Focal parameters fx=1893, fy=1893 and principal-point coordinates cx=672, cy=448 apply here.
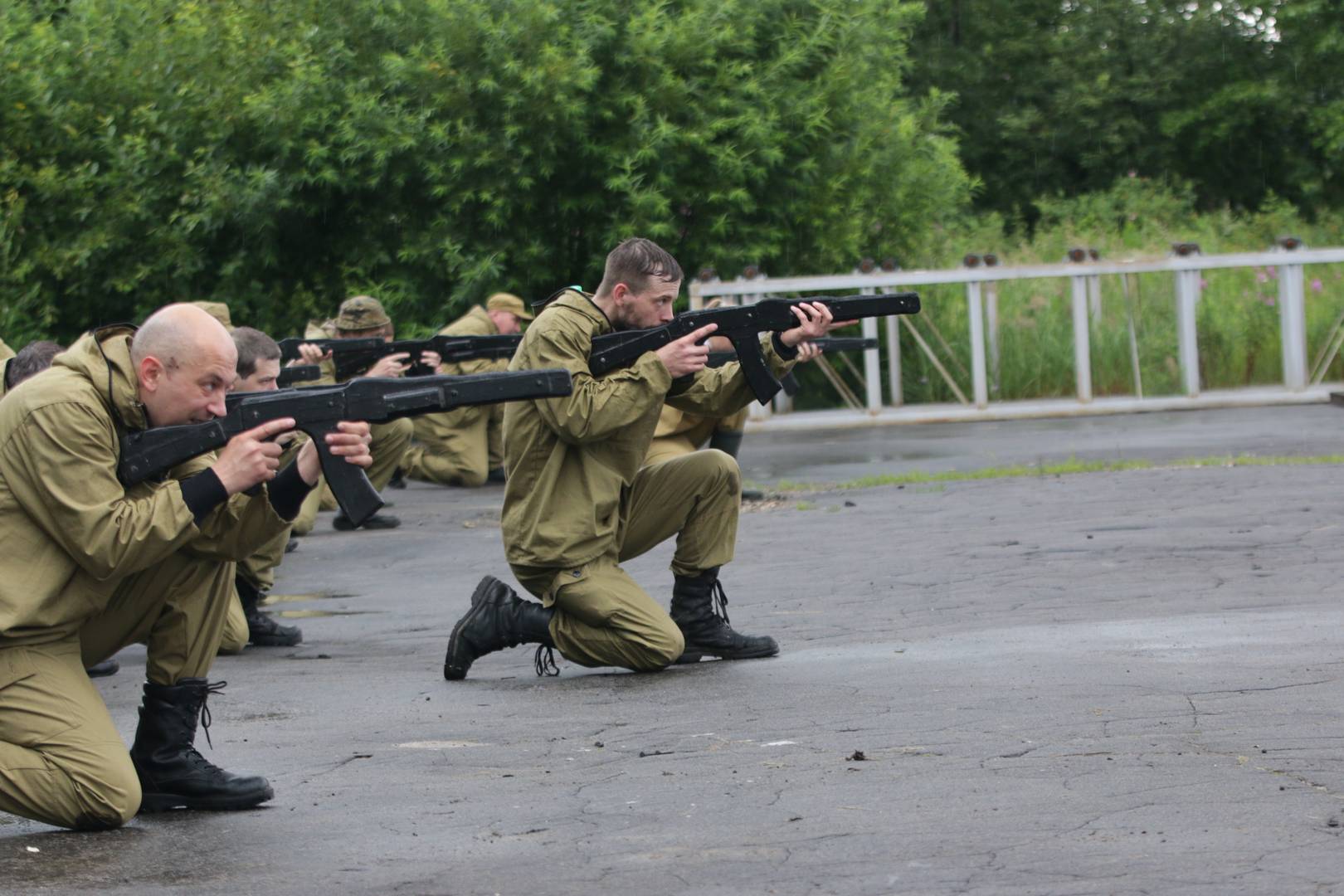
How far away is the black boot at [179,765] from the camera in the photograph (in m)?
5.54

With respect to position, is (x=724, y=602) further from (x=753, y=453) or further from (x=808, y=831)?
(x=753, y=453)

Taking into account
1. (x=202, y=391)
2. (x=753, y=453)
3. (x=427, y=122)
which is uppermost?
(x=427, y=122)

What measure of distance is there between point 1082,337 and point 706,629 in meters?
13.2

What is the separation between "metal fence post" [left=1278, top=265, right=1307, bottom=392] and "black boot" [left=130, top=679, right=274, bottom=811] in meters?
16.6

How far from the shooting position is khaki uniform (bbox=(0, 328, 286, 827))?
5.22 metres

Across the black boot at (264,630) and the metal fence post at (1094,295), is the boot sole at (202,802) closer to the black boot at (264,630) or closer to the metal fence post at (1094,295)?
the black boot at (264,630)

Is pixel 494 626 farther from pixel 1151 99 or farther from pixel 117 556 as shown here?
pixel 1151 99

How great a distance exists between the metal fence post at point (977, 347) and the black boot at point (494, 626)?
13305mm

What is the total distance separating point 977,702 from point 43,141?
692 inches

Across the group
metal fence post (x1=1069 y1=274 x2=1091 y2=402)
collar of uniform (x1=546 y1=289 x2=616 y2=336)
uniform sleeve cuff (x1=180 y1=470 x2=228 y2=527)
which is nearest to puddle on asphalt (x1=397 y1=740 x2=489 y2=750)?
uniform sleeve cuff (x1=180 y1=470 x2=228 y2=527)

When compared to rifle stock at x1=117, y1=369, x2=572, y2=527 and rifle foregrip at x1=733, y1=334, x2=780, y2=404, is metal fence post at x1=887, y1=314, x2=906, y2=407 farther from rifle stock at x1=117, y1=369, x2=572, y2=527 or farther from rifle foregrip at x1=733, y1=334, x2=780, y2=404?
rifle stock at x1=117, y1=369, x2=572, y2=527

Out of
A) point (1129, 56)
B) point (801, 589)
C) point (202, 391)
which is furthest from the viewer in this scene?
point (1129, 56)

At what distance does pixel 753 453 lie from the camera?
18.2m

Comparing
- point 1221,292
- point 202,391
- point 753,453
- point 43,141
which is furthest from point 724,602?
point 43,141
